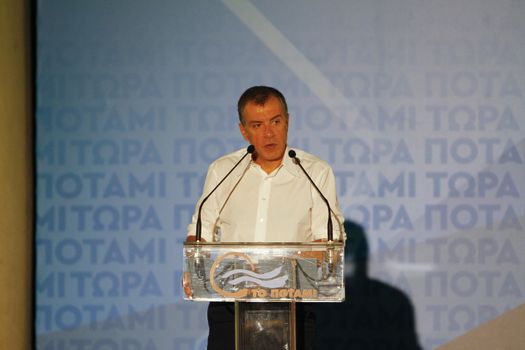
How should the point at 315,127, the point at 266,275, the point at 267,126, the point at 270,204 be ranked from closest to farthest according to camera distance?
the point at 266,275, the point at 267,126, the point at 270,204, the point at 315,127

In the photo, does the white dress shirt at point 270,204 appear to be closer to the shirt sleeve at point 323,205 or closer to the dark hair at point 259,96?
the shirt sleeve at point 323,205

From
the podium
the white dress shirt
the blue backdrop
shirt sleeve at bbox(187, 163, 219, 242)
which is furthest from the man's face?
the blue backdrop

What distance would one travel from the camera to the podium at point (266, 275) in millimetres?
2541

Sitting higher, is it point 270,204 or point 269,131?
point 269,131

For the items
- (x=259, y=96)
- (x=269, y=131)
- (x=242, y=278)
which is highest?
(x=259, y=96)

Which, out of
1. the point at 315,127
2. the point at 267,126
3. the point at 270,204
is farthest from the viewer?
the point at 315,127

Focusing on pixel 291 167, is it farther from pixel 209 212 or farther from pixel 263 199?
pixel 209 212

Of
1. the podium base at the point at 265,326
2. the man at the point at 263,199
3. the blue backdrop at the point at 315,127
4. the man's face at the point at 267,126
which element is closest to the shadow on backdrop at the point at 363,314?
the blue backdrop at the point at 315,127

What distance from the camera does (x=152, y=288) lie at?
472 cm

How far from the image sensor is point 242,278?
2557 mm

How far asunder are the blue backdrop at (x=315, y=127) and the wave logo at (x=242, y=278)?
2.16 meters

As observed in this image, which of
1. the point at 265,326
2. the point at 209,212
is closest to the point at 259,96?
the point at 209,212

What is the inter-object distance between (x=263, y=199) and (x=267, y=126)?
1.00 feet

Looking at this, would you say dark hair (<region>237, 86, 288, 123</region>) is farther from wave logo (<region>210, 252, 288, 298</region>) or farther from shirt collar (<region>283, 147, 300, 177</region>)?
wave logo (<region>210, 252, 288, 298</region>)
